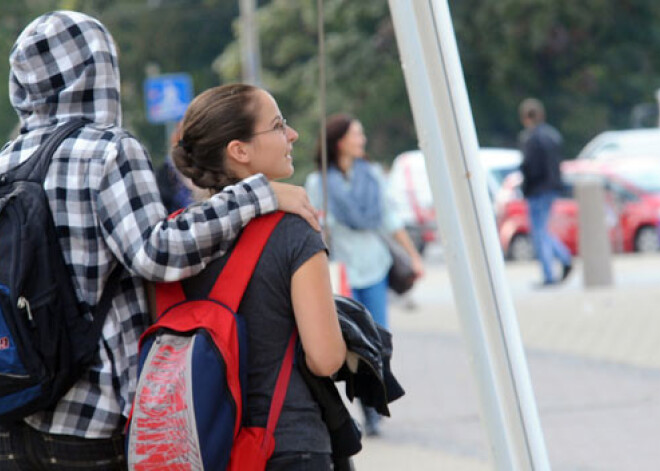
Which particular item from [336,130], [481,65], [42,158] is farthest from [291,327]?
[481,65]

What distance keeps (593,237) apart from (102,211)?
41.2ft

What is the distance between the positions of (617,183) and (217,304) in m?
20.1

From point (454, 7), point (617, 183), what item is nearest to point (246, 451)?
point (617, 183)

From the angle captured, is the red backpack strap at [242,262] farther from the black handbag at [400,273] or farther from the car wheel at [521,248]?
the car wheel at [521,248]

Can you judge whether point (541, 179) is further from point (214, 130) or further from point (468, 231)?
point (214, 130)

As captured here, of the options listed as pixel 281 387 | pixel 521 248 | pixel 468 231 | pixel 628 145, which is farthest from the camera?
pixel 628 145

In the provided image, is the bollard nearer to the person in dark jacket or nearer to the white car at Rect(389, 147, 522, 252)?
the person in dark jacket

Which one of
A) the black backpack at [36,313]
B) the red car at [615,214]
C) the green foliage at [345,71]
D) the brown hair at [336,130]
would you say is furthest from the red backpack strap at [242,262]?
the green foliage at [345,71]

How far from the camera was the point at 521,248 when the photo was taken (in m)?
22.8

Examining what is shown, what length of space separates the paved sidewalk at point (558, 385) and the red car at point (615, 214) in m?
7.43

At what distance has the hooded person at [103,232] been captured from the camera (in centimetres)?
302

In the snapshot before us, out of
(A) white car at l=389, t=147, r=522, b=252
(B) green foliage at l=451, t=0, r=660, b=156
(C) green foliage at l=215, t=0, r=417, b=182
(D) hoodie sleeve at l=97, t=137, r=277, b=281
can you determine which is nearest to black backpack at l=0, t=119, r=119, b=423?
(D) hoodie sleeve at l=97, t=137, r=277, b=281

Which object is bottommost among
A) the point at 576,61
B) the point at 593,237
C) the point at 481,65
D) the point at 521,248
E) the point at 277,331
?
the point at 576,61

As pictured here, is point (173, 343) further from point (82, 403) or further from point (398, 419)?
point (398, 419)
